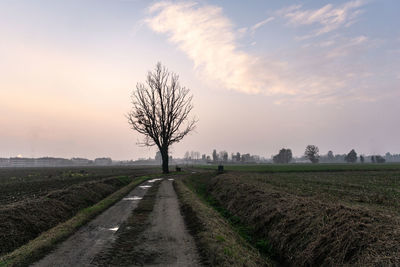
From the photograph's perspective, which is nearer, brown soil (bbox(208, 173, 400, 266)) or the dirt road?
brown soil (bbox(208, 173, 400, 266))

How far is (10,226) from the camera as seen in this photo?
11.0 meters

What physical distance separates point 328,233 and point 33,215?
1291cm

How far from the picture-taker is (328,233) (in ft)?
26.4

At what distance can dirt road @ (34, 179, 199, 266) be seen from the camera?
733 cm

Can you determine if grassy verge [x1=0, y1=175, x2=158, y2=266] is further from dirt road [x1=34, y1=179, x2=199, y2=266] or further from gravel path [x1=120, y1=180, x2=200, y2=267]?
gravel path [x1=120, y1=180, x2=200, y2=267]

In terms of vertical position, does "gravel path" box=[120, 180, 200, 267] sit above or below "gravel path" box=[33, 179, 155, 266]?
below

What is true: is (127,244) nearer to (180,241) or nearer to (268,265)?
(180,241)

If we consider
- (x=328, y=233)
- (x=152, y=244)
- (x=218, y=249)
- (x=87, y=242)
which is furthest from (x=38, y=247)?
(x=328, y=233)

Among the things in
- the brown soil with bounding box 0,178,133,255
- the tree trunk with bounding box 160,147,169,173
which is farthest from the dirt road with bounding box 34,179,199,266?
the tree trunk with bounding box 160,147,169,173

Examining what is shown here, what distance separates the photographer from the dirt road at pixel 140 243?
7.33m

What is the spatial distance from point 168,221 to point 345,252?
24.9ft

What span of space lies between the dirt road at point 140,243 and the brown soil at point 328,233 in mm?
3487

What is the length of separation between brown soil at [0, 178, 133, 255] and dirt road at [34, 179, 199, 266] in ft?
7.65

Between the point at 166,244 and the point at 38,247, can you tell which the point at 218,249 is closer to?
the point at 166,244
